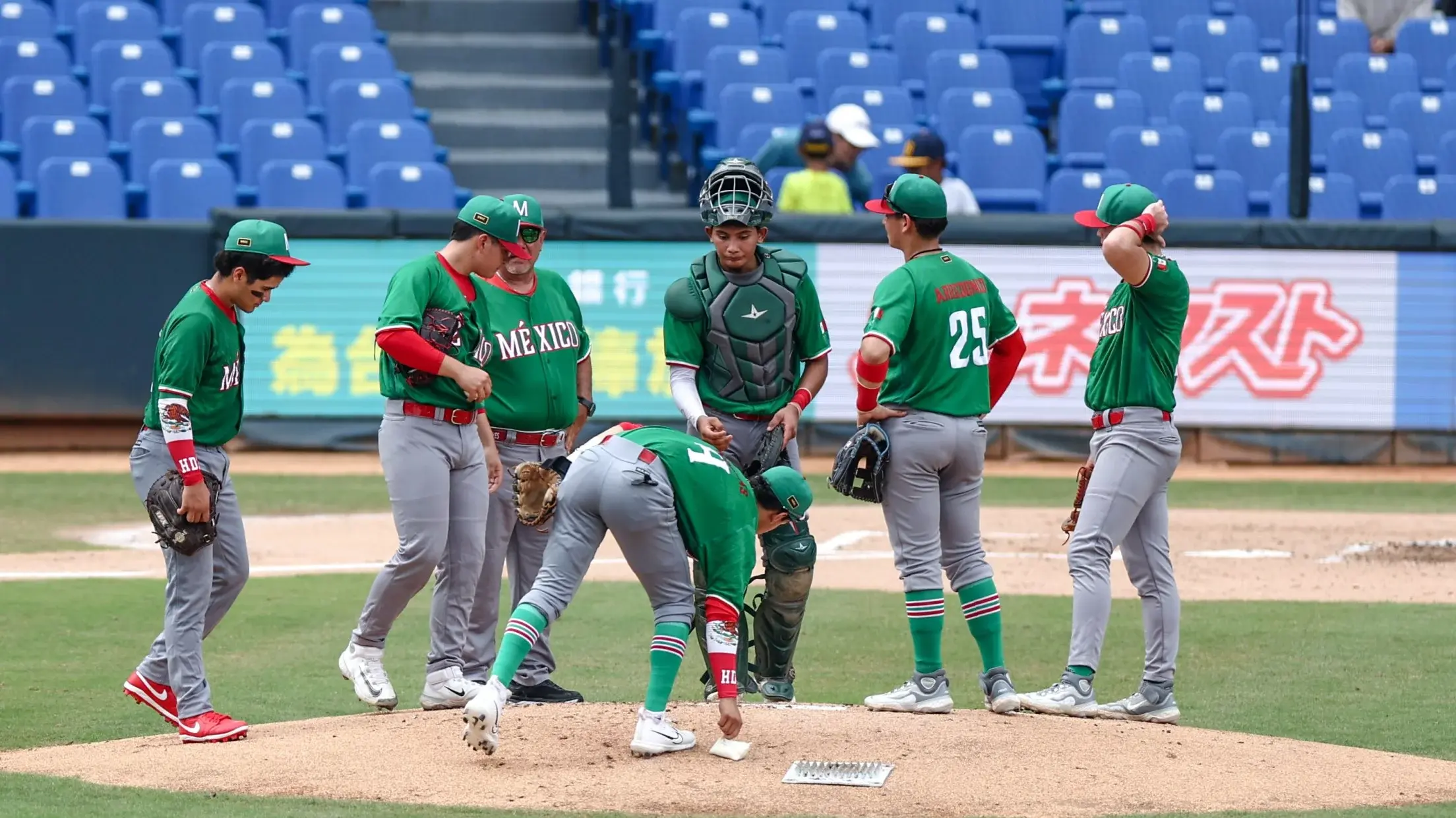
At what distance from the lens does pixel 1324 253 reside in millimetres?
15414

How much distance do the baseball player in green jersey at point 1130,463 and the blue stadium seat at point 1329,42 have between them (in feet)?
48.1

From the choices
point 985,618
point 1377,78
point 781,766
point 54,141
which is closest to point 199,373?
point 781,766

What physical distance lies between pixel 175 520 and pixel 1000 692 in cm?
292

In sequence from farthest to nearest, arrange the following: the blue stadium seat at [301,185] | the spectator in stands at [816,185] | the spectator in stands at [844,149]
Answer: the blue stadium seat at [301,185]
the spectator in stands at [844,149]
the spectator in stands at [816,185]

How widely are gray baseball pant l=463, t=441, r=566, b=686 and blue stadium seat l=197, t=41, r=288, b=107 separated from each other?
11834mm

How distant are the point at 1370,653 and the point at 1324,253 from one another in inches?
306

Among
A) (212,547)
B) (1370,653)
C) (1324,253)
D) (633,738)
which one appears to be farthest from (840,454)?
(1324,253)

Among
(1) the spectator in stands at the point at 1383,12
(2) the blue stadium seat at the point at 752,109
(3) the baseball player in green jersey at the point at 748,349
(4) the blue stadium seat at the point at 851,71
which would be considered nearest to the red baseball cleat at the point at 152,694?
(3) the baseball player in green jersey at the point at 748,349

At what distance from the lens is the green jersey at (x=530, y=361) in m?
6.98

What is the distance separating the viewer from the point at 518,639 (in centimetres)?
550

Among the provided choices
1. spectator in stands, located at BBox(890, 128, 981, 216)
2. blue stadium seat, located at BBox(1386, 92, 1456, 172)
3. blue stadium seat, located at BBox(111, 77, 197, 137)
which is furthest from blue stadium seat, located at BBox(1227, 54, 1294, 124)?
blue stadium seat, located at BBox(111, 77, 197, 137)

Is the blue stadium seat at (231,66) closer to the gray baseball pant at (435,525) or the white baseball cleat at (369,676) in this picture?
the gray baseball pant at (435,525)

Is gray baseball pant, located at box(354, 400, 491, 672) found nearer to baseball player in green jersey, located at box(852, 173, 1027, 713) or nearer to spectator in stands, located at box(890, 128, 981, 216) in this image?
baseball player in green jersey, located at box(852, 173, 1027, 713)

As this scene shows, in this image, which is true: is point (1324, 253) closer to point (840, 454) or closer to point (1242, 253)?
point (1242, 253)
